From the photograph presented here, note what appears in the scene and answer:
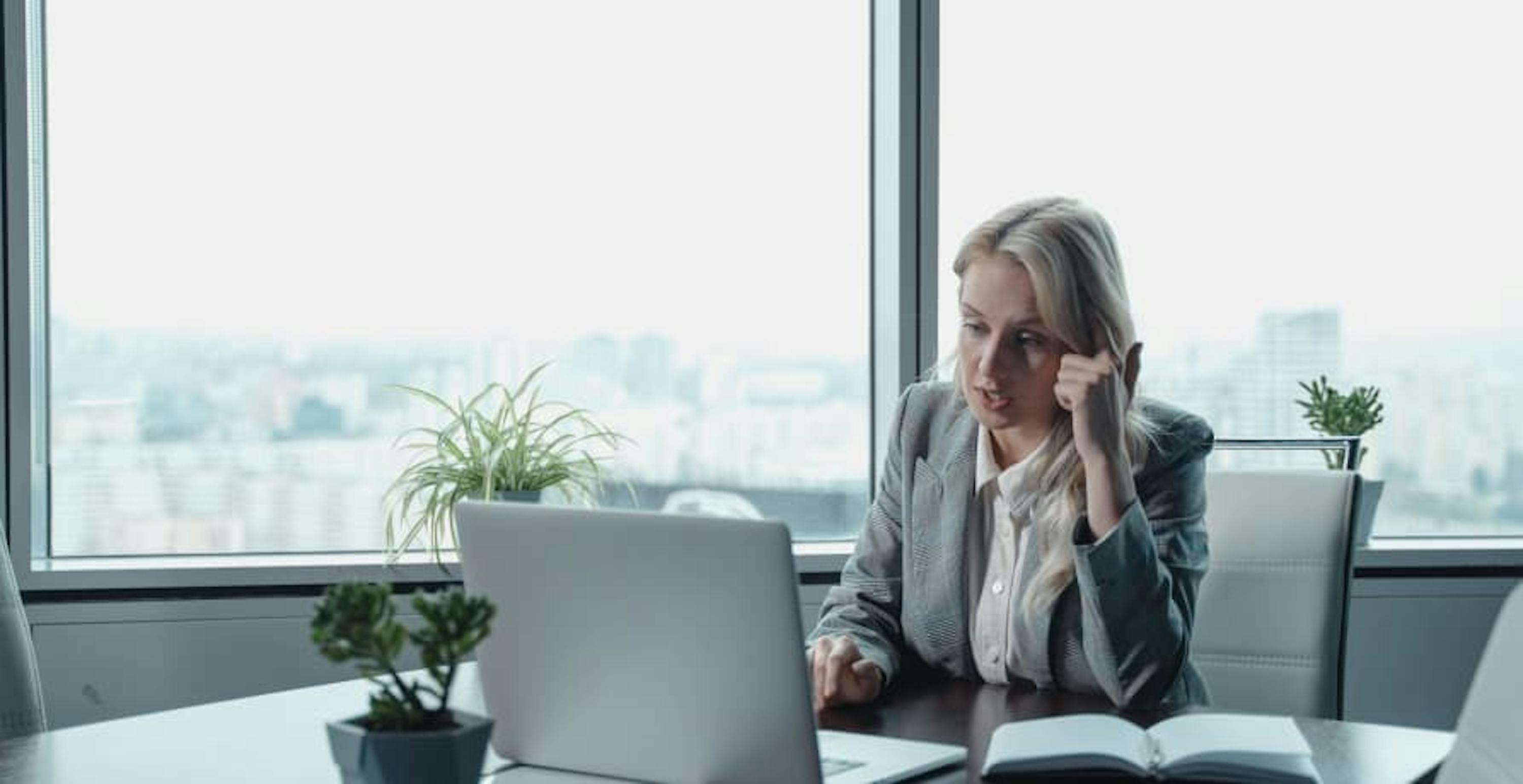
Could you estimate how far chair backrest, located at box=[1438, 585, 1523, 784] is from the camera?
4.29 feet

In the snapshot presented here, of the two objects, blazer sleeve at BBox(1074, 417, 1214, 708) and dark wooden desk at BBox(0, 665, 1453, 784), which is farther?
blazer sleeve at BBox(1074, 417, 1214, 708)

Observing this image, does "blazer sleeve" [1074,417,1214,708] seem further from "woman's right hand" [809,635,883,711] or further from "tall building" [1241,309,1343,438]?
"tall building" [1241,309,1343,438]

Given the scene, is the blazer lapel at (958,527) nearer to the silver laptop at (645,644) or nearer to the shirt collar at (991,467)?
the shirt collar at (991,467)

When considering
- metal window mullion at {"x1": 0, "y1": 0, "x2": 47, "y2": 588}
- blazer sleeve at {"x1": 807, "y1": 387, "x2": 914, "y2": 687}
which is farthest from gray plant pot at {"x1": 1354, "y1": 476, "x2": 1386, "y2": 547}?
metal window mullion at {"x1": 0, "y1": 0, "x2": 47, "y2": 588}

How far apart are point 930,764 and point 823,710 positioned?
0.33m

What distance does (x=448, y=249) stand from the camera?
3.49 meters

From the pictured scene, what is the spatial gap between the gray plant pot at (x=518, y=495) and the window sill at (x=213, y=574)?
0.22 m

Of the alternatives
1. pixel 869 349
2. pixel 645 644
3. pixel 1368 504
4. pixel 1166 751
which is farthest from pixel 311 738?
pixel 1368 504

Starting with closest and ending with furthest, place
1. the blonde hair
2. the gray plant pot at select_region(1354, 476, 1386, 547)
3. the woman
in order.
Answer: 1. the woman
2. the blonde hair
3. the gray plant pot at select_region(1354, 476, 1386, 547)

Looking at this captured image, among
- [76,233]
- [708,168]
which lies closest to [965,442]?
[708,168]

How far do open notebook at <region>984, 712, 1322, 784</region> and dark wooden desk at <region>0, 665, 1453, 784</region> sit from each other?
0.15 feet

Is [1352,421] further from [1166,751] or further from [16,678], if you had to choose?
[16,678]

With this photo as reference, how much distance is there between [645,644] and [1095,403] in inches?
35.4

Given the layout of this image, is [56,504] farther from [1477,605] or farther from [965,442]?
[1477,605]
